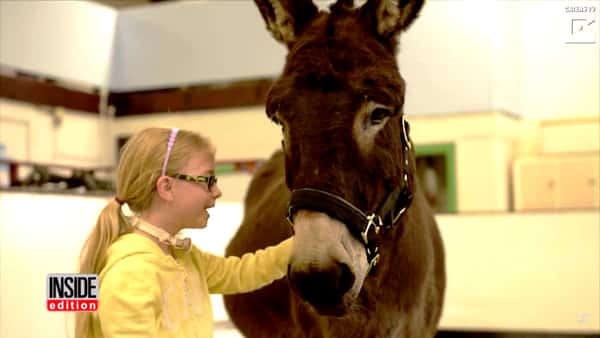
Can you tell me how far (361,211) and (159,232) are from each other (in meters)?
0.38

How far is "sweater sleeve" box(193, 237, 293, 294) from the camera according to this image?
1378mm

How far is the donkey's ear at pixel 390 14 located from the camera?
3.96ft

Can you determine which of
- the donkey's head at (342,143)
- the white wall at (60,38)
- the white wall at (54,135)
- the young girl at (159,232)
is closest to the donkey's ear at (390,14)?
the donkey's head at (342,143)

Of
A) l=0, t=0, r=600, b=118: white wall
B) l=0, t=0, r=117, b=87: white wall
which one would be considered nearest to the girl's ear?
l=0, t=0, r=600, b=118: white wall

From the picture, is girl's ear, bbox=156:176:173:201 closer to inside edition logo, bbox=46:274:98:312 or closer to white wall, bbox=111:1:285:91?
inside edition logo, bbox=46:274:98:312

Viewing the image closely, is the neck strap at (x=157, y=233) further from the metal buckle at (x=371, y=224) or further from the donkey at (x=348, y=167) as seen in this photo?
the metal buckle at (x=371, y=224)

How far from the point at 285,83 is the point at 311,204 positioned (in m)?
0.23

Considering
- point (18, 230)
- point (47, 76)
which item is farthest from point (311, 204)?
point (47, 76)

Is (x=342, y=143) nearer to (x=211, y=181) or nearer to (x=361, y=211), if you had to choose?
(x=361, y=211)

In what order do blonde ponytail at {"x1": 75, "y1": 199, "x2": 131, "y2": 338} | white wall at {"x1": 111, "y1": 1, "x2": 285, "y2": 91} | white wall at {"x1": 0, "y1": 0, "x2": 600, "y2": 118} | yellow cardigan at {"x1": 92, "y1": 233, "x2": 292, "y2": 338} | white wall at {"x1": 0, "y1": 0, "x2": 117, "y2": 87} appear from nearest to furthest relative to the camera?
yellow cardigan at {"x1": 92, "y1": 233, "x2": 292, "y2": 338}
blonde ponytail at {"x1": 75, "y1": 199, "x2": 131, "y2": 338}
white wall at {"x1": 0, "y1": 0, "x2": 600, "y2": 118}
white wall at {"x1": 0, "y1": 0, "x2": 117, "y2": 87}
white wall at {"x1": 111, "y1": 1, "x2": 285, "y2": 91}

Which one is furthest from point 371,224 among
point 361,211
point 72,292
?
point 72,292

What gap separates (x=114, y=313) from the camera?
3.64 ft

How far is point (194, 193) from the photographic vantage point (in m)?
1.25

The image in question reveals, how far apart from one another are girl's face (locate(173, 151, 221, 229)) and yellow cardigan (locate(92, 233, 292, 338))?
7 centimetres
